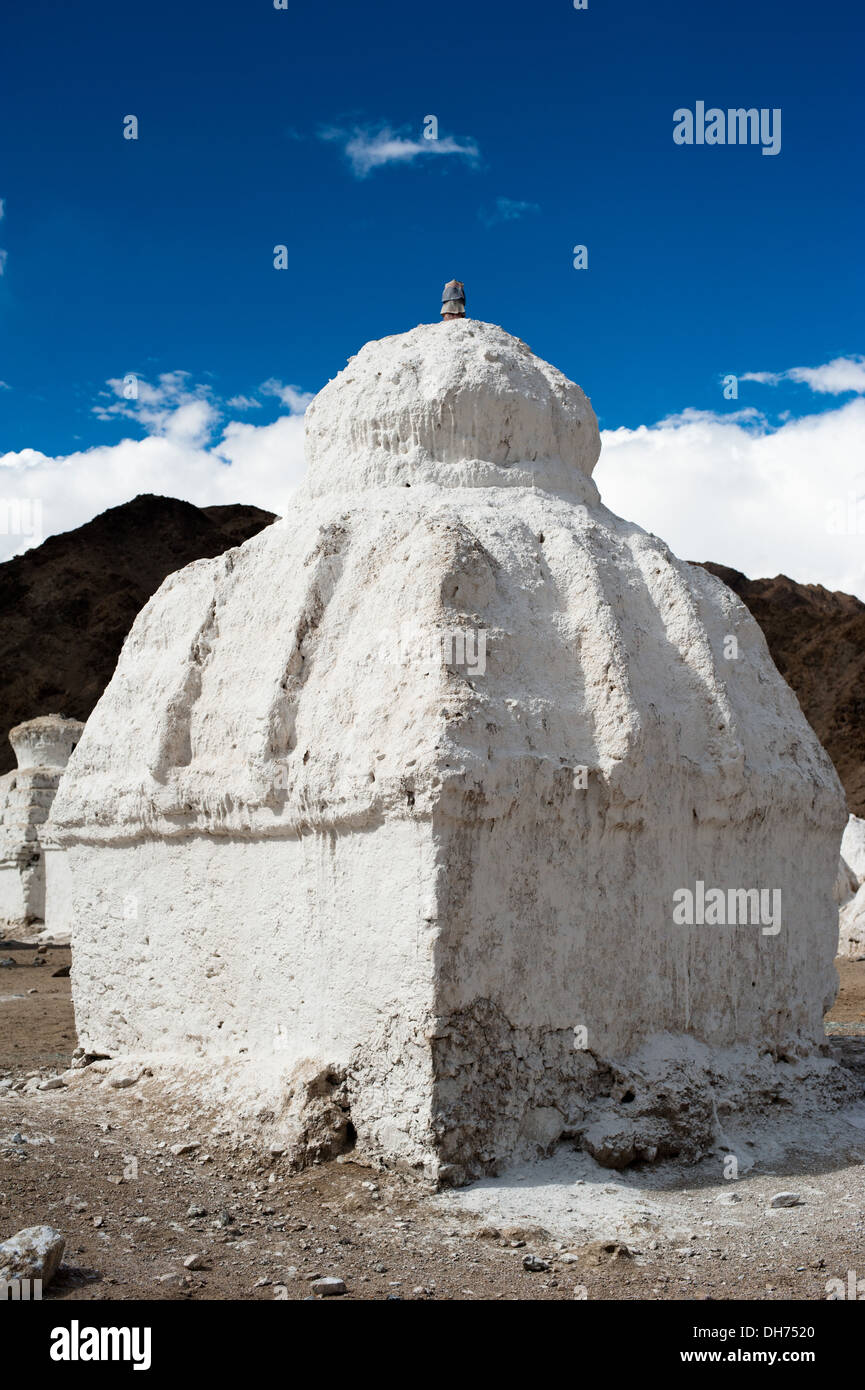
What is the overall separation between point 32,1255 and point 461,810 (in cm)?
253

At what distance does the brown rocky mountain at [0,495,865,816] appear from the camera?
127 feet

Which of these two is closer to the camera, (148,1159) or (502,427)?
(148,1159)

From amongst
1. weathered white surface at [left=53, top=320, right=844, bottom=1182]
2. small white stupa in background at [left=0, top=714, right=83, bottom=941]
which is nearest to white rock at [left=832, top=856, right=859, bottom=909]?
weathered white surface at [left=53, top=320, right=844, bottom=1182]

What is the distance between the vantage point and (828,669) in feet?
141

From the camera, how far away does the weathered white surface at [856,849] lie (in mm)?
20375

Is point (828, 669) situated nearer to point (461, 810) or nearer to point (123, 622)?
point (123, 622)

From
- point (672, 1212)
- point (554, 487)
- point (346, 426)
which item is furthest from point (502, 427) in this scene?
point (672, 1212)

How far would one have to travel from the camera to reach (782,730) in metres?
7.43

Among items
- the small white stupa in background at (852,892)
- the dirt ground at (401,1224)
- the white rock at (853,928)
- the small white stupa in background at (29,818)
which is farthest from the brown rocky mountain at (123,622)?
the dirt ground at (401,1224)

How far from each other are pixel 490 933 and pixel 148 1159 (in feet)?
7.15

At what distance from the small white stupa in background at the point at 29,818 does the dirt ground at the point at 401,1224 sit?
14785 millimetres

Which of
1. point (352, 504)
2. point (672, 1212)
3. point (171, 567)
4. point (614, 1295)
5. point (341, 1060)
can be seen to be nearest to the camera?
point (614, 1295)

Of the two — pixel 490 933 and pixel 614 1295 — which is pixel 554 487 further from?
pixel 614 1295

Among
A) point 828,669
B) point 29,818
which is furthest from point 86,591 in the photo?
point 828,669
